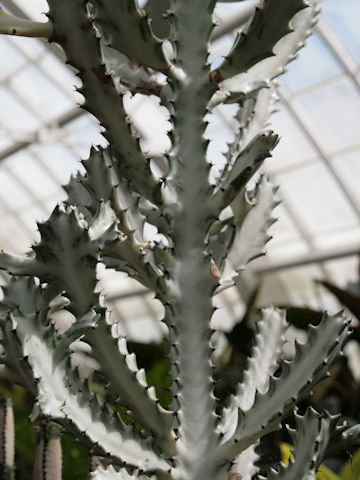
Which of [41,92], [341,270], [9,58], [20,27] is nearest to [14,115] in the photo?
[41,92]

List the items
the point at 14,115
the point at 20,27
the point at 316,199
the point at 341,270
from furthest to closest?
the point at 14,115, the point at 341,270, the point at 316,199, the point at 20,27

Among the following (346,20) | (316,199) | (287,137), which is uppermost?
(346,20)

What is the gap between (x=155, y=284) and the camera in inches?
56.6

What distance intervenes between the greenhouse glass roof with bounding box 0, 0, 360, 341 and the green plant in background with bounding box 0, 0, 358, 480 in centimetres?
858

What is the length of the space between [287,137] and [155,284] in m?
11.5

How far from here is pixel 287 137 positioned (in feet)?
40.8

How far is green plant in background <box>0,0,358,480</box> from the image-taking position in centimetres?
123

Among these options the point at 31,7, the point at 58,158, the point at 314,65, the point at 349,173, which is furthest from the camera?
the point at 58,158

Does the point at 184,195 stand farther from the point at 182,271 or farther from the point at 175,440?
the point at 175,440

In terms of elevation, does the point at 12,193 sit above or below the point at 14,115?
above

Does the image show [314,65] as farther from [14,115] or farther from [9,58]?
[14,115]

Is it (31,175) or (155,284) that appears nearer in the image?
(155,284)

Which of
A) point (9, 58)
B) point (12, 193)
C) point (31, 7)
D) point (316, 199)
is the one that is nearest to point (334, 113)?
point (316, 199)

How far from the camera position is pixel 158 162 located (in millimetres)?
12352
